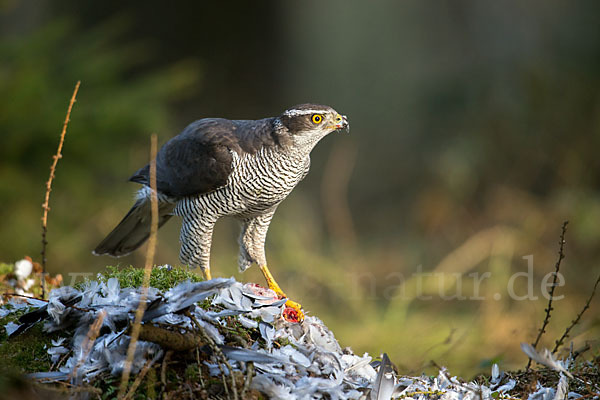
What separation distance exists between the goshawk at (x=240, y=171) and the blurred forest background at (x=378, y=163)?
70cm

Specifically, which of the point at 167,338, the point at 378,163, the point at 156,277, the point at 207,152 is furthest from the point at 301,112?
the point at 378,163

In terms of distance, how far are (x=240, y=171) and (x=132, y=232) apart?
115cm

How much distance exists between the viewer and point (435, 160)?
8.03 meters

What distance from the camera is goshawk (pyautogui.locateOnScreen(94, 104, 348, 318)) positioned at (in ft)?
11.1

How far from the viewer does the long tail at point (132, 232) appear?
404cm

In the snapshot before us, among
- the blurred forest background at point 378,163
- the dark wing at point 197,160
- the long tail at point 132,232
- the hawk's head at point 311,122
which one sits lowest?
the long tail at point 132,232

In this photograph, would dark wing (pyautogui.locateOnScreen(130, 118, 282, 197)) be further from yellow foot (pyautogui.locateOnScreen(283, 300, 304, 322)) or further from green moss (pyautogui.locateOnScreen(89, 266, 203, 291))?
yellow foot (pyautogui.locateOnScreen(283, 300, 304, 322))

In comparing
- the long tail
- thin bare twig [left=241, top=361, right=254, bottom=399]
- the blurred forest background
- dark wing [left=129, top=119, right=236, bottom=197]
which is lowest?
thin bare twig [left=241, top=361, right=254, bottom=399]

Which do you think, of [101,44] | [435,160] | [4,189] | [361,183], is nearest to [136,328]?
[4,189]

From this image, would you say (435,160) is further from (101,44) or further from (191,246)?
(191,246)

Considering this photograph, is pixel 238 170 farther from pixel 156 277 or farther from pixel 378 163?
pixel 378 163

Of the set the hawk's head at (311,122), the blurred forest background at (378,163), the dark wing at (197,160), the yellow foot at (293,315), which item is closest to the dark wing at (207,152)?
the dark wing at (197,160)

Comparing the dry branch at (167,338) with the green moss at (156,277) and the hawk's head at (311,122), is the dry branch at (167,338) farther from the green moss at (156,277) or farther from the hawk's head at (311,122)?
the hawk's head at (311,122)

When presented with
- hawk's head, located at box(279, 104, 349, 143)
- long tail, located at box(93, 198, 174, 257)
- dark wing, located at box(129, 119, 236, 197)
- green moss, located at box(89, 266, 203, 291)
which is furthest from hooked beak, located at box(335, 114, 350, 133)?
long tail, located at box(93, 198, 174, 257)
